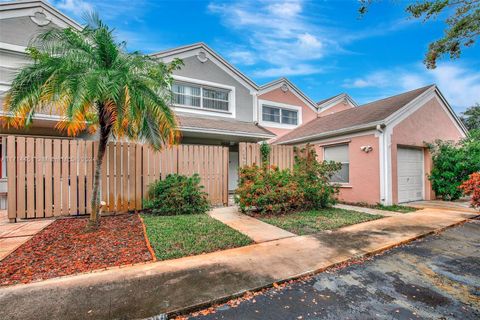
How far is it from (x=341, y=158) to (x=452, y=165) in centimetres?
434

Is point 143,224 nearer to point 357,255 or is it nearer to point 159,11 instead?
point 357,255

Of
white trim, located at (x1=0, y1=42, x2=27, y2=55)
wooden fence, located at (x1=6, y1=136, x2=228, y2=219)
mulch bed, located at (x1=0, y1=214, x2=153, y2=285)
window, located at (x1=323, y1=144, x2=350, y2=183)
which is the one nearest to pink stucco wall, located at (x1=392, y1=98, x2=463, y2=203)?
window, located at (x1=323, y1=144, x2=350, y2=183)

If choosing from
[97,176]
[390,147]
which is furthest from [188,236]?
[390,147]

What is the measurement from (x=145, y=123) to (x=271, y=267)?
4405 mm

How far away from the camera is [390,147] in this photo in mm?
8461

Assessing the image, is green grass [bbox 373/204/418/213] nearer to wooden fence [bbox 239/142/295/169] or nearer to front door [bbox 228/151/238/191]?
wooden fence [bbox 239/142/295/169]

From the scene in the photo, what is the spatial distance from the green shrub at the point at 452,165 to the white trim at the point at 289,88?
800 cm

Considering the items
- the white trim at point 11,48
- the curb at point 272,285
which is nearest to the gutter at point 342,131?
the curb at point 272,285

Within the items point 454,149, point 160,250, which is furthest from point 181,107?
point 454,149

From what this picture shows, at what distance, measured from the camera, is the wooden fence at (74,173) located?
600cm

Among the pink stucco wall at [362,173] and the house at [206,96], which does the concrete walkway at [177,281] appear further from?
the house at [206,96]

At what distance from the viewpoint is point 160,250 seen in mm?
4031

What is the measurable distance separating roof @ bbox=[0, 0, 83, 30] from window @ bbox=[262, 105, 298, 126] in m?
10.1

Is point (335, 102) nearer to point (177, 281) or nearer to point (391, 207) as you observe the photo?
point (391, 207)
